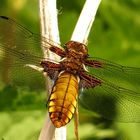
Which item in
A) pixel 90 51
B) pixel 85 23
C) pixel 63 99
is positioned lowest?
pixel 63 99

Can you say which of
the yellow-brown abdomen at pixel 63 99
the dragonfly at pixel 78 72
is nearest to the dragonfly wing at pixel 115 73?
the dragonfly at pixel 78 72

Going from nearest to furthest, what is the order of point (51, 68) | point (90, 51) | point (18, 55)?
point (51, 68)
point (18, 55)
point (90, 51)

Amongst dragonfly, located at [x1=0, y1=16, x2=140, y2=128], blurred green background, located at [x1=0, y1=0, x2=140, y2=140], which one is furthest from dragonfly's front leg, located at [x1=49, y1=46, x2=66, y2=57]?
blurred green background, located at [x1=0, y1=0, x2=140, y2=140]

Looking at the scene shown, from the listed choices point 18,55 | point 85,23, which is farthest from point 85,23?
point 18,55

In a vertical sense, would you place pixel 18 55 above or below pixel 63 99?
above

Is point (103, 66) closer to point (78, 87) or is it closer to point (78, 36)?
point (78, 87)

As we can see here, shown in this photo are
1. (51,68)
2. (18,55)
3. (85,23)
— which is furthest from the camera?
(18,55)

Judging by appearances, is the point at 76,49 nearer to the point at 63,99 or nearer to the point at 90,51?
the point at 63,99
